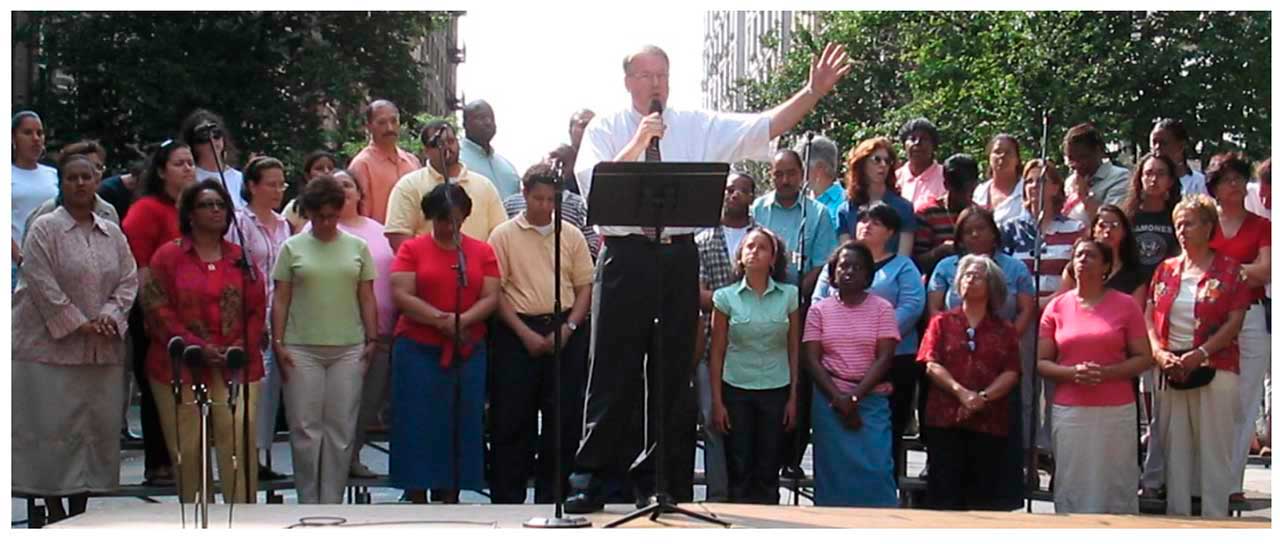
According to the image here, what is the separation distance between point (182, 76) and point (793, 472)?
1473cm

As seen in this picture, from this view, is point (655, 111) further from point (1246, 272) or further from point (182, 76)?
point (182, 76)

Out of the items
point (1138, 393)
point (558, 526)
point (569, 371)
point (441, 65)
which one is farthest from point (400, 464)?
point (441, 65)

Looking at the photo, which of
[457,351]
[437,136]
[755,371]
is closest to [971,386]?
[755,371]

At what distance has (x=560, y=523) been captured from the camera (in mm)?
6695

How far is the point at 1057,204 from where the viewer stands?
9.06 metres

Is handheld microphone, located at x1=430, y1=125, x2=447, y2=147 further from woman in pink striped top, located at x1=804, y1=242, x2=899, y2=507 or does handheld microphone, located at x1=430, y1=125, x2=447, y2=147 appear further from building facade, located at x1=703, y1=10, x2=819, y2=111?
building facade, located at x1=703, y1=10, x2=819, y2=111

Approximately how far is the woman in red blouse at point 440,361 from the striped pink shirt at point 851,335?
145 centimetres

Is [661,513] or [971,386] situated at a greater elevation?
[971,386]

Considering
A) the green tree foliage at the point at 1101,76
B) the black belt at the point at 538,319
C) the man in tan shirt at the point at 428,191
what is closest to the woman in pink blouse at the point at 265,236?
the man in tan shirt at the point at 428,191

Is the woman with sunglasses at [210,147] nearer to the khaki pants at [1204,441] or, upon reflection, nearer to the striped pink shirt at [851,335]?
the striped pink shirt at [851,335]

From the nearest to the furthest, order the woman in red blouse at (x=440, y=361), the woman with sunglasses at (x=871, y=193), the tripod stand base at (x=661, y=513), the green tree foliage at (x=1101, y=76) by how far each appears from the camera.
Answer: the tripod stand base at (x=661, y=513) → the woman in red blouse at (x=440, y=361) → the woman with sunglasses at (x=871, y=193) → the green tree foliage at (x=1101, y=76)

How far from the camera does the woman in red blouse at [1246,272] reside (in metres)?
8.41

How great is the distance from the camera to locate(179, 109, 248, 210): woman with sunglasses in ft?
29.3

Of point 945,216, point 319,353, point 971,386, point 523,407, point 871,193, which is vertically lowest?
point 523,407
